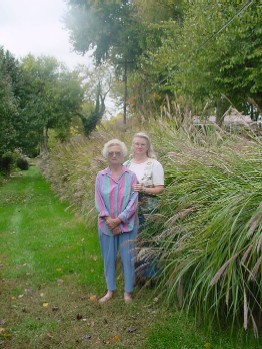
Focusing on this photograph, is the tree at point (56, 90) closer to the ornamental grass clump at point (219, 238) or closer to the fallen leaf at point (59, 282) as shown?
the fallen leaf at point (59, 282)

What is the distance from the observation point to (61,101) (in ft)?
118

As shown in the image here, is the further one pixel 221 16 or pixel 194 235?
pixel 221 16

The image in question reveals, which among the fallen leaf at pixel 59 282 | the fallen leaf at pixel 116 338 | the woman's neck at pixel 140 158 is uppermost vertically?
the woman's neck at pixel 140 158

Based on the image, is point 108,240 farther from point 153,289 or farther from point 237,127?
point 237,127

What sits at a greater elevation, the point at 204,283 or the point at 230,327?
the point at 204,283

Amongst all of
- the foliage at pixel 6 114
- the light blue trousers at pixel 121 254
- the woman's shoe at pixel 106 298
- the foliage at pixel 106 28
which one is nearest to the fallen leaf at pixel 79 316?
the woman's shoe at pixel 106 298

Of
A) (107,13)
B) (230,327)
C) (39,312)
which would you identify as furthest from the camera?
(107,13)

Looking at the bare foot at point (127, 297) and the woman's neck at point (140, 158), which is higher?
the woman's neck at point (140, 158)

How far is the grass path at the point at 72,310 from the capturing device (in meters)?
3.65

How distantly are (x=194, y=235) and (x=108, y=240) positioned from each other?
1.12m

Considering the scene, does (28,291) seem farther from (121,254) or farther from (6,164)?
(6,164)

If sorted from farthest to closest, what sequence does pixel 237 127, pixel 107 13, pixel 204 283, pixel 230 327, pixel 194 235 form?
pixel 107 13 < pixel 237 127 < pixel 194 235 < pixel 230 327 < pixel 204 283

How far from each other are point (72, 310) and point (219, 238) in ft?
6.19

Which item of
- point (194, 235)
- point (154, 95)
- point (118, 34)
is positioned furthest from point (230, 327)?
point (118, 34)
